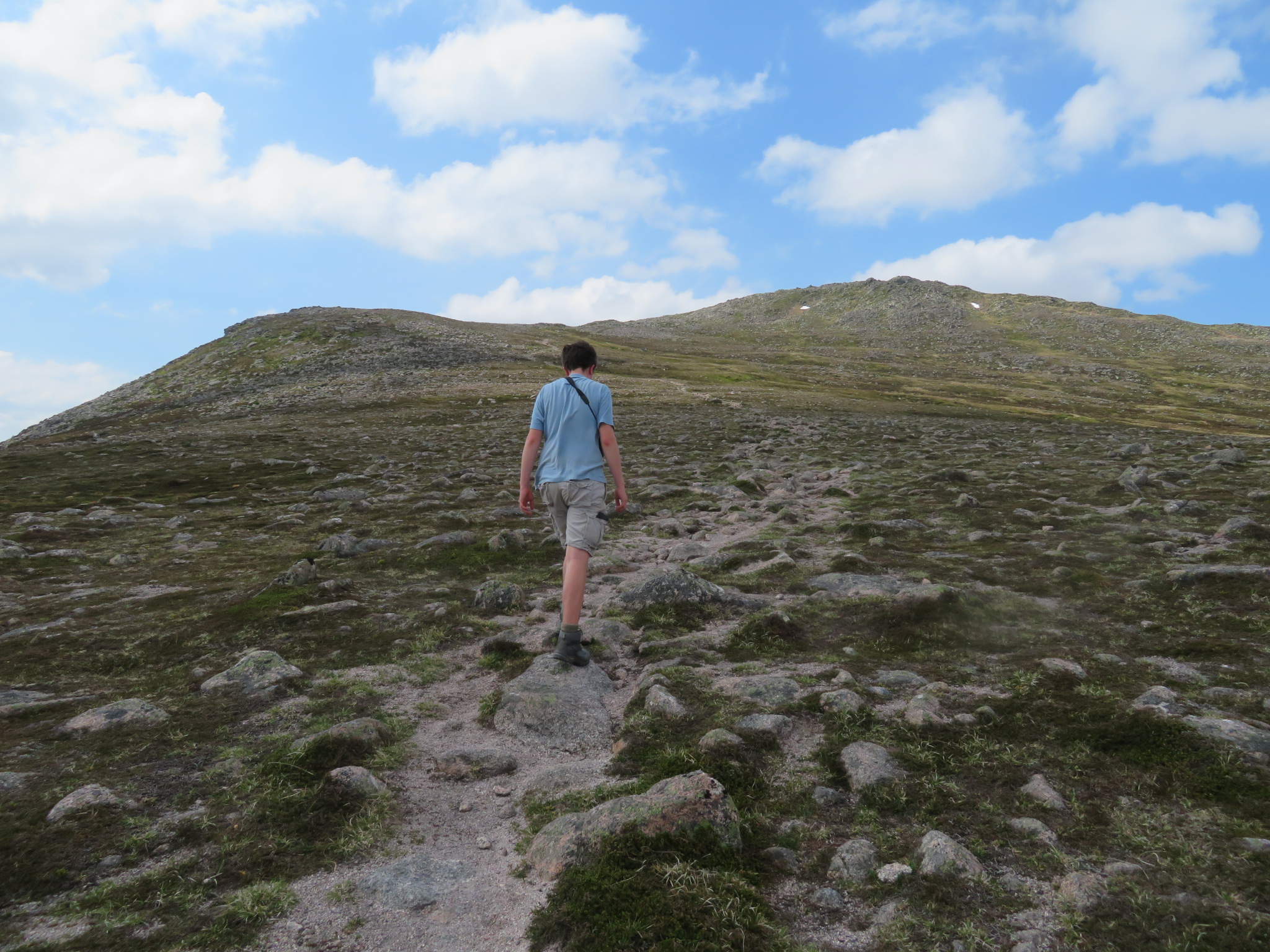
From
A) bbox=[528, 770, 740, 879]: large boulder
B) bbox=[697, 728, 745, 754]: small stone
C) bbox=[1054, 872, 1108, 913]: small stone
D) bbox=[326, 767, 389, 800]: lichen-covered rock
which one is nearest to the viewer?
bbox=[1054, 872, 1108, 913]: small stone

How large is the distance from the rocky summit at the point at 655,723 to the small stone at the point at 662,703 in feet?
0.14

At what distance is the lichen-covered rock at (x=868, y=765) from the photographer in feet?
16.3

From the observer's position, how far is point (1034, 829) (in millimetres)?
4168

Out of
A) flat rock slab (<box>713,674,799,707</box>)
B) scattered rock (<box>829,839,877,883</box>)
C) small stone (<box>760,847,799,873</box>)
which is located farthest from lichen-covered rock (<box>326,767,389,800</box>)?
scattered rock (<box>829,839,877,883</box>)

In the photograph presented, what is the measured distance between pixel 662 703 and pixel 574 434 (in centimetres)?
373

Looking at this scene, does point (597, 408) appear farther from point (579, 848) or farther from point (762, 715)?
point (579, 848)

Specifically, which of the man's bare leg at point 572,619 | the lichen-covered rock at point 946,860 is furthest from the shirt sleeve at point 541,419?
the lichen-covered rock at point 946,860

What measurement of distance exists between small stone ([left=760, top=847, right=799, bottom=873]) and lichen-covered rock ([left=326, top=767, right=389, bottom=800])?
309 centimetres

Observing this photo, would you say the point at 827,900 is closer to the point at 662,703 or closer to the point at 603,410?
the point at 662,703

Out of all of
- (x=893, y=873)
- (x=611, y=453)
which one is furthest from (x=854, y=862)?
(x=611, y=453)

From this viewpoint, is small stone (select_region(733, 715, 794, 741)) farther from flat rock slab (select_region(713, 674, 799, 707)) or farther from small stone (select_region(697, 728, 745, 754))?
flat rock slab (select_region(713, 674, 799, 707))

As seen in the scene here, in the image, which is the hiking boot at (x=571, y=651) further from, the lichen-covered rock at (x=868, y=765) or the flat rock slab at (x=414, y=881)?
the lichen-covered rock at (x=868, y=765)

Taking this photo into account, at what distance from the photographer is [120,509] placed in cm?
1683

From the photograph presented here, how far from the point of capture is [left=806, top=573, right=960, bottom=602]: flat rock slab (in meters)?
8.37
